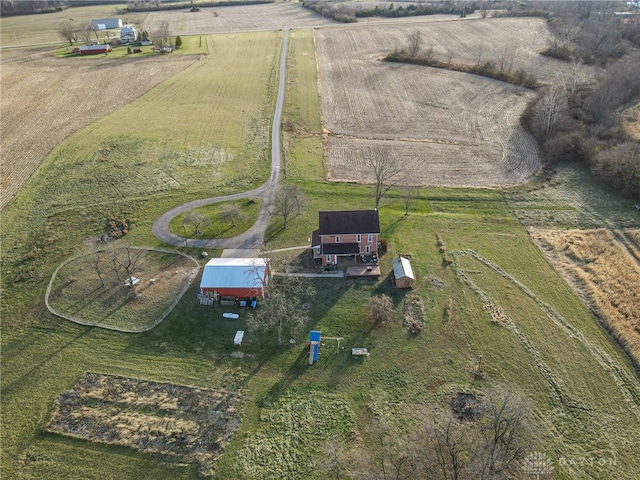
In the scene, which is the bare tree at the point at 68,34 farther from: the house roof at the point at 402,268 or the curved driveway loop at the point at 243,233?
the house roof at the point at 402,268

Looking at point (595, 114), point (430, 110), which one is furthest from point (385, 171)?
point (595, 114)

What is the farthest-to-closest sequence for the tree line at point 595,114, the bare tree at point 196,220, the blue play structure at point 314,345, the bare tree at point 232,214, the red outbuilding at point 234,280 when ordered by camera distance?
1. the tree line at point 595,114
2. the bare tree at point 232,214
3. the bare tree at point 196,220
4. the red outbuilding at point 234,280
5. the blue play structure at point 314,345

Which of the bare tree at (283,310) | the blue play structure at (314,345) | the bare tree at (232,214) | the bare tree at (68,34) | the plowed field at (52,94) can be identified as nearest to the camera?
the blue play structure at (314,345)

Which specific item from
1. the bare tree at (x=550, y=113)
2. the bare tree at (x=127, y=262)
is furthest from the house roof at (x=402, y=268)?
the bare tree at (x=550, y=113)

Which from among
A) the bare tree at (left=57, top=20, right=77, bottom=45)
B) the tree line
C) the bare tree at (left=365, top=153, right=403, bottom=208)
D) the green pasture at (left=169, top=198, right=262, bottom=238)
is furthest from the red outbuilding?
the bare tree at (left=57, top=20, right=77, bottom=45)

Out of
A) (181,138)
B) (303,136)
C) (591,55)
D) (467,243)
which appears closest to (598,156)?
(467,243)

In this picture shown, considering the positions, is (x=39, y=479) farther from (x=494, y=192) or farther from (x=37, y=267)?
(x=494, y=192)

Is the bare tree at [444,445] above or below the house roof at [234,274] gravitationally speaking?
below
